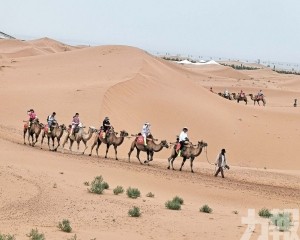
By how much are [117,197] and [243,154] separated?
18.0m

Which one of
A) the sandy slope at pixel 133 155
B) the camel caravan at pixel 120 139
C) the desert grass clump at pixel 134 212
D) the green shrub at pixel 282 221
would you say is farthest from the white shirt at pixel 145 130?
the desert grass clump at pixel 134 212

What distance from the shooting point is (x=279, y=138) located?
123 ft

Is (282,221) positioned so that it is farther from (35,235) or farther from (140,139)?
(140,139)

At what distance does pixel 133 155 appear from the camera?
30438 millimetres

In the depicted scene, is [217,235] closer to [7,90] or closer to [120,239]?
[120,239]

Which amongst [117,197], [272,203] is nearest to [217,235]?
[117,197]

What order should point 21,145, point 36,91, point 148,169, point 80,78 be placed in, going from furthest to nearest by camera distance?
point 80,78 < point 36,91 < point 21,145 < point 148,169

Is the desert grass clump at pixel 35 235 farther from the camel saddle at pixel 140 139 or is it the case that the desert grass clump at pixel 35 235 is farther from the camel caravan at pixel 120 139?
the camel saddle at pixel 140 139

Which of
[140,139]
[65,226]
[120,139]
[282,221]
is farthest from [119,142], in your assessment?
[65,226]

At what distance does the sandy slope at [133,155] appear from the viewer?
14.0m

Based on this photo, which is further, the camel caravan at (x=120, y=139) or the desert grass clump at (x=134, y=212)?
the camel caravan at (x=120, y=139)

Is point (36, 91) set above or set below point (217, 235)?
above

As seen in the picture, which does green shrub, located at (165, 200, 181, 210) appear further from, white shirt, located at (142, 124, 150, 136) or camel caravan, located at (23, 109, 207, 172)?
white shirt, located at (142, 124, 150, 136)

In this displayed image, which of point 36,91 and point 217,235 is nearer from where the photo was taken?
point 217,235
